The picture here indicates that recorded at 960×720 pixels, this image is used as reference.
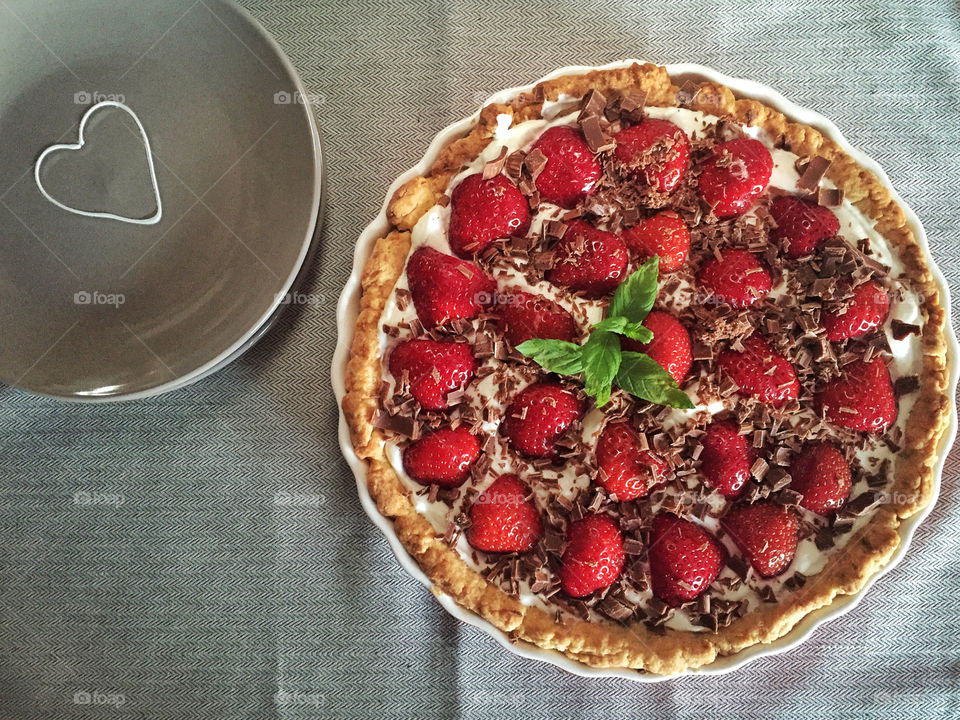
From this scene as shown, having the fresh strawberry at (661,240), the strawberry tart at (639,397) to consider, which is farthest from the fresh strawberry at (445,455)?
the fresh strawberry at (661,240)

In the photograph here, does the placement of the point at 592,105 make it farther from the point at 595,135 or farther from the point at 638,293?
the point at 638,293

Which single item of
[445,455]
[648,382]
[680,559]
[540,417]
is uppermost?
[648,382]

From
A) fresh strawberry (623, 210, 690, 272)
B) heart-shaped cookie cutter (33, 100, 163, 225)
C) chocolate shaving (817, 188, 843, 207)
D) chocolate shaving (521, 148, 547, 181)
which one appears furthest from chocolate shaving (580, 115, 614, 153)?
heart-shaped cookie cutter (33, 100, 163, 225)

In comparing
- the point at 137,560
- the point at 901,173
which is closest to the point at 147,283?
the point at 137,560

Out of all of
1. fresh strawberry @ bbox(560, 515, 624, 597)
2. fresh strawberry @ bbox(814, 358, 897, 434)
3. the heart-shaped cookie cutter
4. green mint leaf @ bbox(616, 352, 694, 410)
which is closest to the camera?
green mint leaf @ bbox(616, 352, 694, 410)

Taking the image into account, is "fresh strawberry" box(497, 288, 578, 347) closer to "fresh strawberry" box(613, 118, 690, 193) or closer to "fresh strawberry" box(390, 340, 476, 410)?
"fresh strawberry" box(390, 340, 476, 410)

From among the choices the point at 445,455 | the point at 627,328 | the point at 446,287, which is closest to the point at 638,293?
the point at 627,328

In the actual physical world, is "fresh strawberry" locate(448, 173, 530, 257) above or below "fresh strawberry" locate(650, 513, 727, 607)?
above
